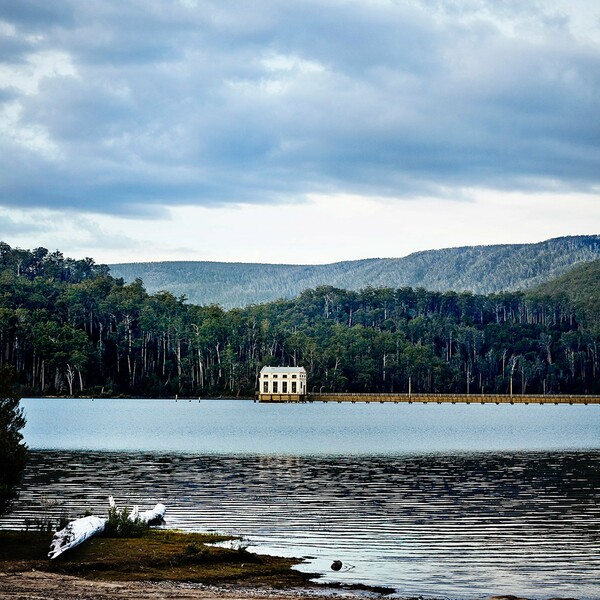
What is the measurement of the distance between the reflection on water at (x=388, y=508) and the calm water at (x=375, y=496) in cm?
8

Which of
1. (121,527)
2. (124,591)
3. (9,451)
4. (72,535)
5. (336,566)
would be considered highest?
(9,451)

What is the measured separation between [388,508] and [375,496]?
4.27m

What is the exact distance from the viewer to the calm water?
29891mm

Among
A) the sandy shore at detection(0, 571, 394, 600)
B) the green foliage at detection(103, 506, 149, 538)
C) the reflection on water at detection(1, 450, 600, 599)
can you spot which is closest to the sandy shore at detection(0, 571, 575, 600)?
the sandy shore at detection(0, 571, 394, 600)

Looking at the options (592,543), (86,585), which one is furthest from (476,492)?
(86,585)

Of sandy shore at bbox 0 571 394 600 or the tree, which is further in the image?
the tree

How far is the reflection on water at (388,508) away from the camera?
29.2 m

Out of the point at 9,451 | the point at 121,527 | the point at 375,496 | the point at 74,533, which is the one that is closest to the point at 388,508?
the point at 375,496

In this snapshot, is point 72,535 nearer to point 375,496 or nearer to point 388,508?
point 388,508

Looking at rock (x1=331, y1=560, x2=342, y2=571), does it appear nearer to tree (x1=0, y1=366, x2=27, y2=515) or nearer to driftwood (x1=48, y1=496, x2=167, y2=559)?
driftwood (x1=48, y1=496, x2=167, y2=559)

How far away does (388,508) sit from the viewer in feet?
138

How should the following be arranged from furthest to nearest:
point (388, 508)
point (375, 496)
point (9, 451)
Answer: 1. point (375, 496)
2. point (388, 508)
3. point (9, 451)

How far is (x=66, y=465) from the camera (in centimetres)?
6041

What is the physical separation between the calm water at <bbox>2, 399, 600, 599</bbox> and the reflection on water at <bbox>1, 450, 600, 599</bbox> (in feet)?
0.26
